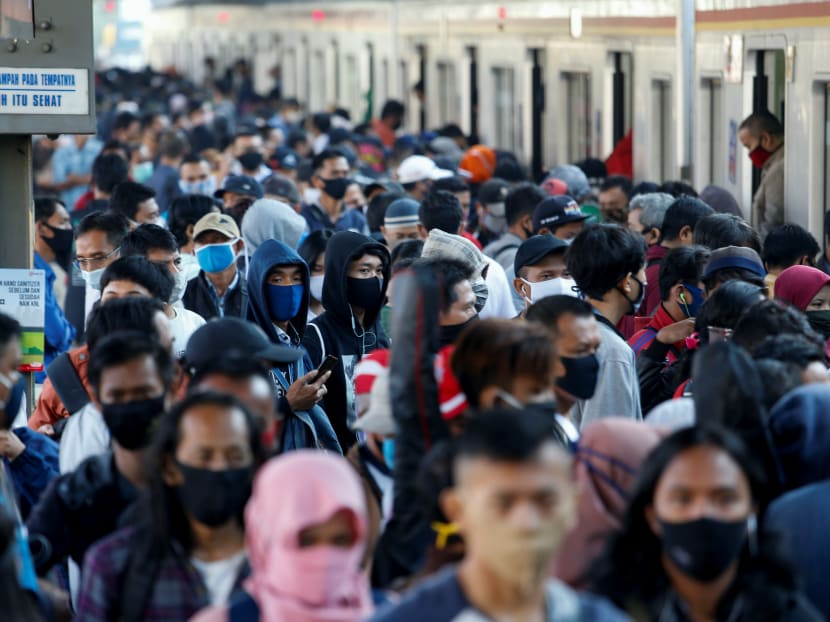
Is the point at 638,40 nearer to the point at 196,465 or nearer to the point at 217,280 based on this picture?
the point at 217,280

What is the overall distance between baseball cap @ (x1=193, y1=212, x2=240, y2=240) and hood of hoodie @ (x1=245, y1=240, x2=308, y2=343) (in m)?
1.08

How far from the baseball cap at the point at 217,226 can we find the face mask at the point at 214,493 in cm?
400

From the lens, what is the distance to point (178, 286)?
6387 millimetres

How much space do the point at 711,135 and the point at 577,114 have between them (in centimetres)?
372

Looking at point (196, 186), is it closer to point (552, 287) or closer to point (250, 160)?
point (250, 160)

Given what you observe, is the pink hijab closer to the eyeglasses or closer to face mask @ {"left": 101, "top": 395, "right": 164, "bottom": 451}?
face mask @ {"left": 101, "top": 395, "right": 164, "bottom": 451}

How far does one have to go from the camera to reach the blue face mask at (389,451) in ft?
13.8

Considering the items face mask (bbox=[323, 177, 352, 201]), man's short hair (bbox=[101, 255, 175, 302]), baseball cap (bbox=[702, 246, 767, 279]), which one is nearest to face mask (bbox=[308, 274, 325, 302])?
man's short hair (bbox=[101, 255, 175, 302])

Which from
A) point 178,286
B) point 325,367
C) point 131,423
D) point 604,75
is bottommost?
point 325,367

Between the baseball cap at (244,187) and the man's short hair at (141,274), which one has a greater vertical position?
the baseball cap at (244,187)

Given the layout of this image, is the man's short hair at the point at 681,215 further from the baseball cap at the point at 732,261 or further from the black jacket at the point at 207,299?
the black jacket at the point at 207,299

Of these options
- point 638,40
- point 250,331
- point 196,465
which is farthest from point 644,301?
point 638,40

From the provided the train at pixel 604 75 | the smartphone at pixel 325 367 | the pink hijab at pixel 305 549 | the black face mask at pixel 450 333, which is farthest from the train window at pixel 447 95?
the pink hijab at pixel 305 549

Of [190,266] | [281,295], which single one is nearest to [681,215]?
[190,266]
